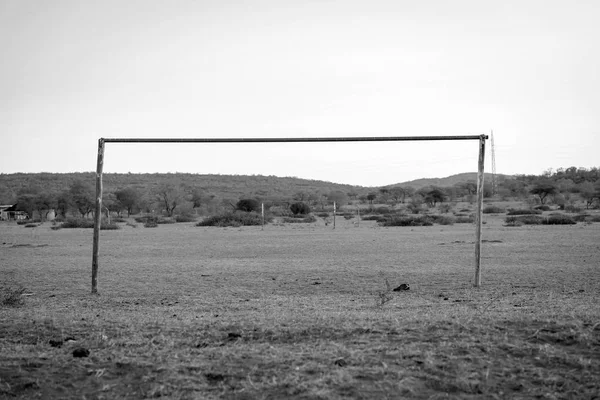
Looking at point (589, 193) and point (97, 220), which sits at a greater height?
point (589, 193)

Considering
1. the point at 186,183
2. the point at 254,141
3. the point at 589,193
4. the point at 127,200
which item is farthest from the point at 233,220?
the point at 186,183

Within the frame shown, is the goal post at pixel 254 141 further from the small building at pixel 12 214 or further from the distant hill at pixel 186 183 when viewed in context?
the distant hill at pixel 186 183

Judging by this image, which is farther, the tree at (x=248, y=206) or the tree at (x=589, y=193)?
the tree at (x=589, y=193)

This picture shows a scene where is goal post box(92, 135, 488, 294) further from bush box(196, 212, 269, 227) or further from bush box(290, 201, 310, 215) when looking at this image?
bush box(290, 201, 310, 215)

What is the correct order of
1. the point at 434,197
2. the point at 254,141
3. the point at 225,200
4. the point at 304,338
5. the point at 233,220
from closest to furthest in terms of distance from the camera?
the point at 304,338, the point at 254,141, the point at 233,220, the point at 434,197, the point at 225,200

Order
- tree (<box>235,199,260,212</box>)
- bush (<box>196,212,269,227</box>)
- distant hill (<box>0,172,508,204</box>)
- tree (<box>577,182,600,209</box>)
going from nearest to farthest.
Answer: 1. bush (<box>196,212,269,227</box>)
2. tree (<box>235,199,260,212</box>)
3. tree (<box>577,182,600,209</box>)
4. distant hill (<box>0,172,508,204</box>)

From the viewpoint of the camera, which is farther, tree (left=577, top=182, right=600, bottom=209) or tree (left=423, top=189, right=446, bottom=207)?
tree (left=423, top=189, right=446, bottom=207)

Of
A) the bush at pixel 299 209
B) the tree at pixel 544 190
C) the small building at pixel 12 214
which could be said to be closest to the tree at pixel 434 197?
the tree at pixel 544 190

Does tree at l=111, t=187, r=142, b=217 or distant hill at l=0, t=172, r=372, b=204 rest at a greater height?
distant hill at l=0, t=172, r=372, b=204

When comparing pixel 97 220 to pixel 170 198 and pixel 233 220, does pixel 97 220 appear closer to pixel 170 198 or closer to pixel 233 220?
pixel 233 220

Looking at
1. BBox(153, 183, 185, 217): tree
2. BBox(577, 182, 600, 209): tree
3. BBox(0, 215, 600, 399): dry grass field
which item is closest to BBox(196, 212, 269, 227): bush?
BBox(153, 183, 185, 217): tree

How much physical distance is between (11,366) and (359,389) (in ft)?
9.67

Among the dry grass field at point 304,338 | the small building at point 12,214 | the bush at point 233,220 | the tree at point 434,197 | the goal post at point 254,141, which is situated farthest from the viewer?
the tree at point 434,197

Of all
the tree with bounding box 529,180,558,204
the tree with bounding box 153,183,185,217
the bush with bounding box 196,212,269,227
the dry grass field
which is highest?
the tree with bounding box 529,180,558,204
